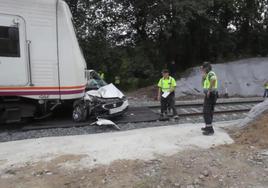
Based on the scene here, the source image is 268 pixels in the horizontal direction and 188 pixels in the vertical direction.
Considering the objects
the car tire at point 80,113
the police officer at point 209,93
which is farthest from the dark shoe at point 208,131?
the car tire at point 80,113

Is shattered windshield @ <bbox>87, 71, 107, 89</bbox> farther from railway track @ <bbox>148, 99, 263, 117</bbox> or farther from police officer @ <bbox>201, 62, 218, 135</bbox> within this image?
police officer @ <bbox>201, 62, 218, 135</bbox>

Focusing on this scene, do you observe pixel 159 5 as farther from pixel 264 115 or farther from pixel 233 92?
pixel 264 115

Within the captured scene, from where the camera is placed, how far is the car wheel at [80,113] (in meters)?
Answer: 9.55

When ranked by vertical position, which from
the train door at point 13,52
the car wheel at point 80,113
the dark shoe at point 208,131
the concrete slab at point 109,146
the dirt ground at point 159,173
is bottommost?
the dirt ground at point 159,173

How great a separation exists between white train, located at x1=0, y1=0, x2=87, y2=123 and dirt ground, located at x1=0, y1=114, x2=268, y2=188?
10.7 feet

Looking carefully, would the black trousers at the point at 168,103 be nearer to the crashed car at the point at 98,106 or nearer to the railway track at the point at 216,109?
the railway track at the point at 216,109

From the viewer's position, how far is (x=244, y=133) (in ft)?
24.8

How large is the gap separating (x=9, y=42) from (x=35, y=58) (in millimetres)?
733

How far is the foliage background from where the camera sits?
71.8 feet

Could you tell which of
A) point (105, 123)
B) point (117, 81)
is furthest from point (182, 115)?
point (117, 81)

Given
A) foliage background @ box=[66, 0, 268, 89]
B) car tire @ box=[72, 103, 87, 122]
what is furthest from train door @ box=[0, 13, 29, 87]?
foliage background @ box=[66, 0, 268, 89]

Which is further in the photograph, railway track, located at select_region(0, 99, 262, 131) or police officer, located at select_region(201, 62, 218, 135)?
railway track, located at select_region(0, 99, 262, 131)

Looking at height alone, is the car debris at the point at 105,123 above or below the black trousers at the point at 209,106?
below

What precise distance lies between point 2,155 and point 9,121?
8.57 ft
